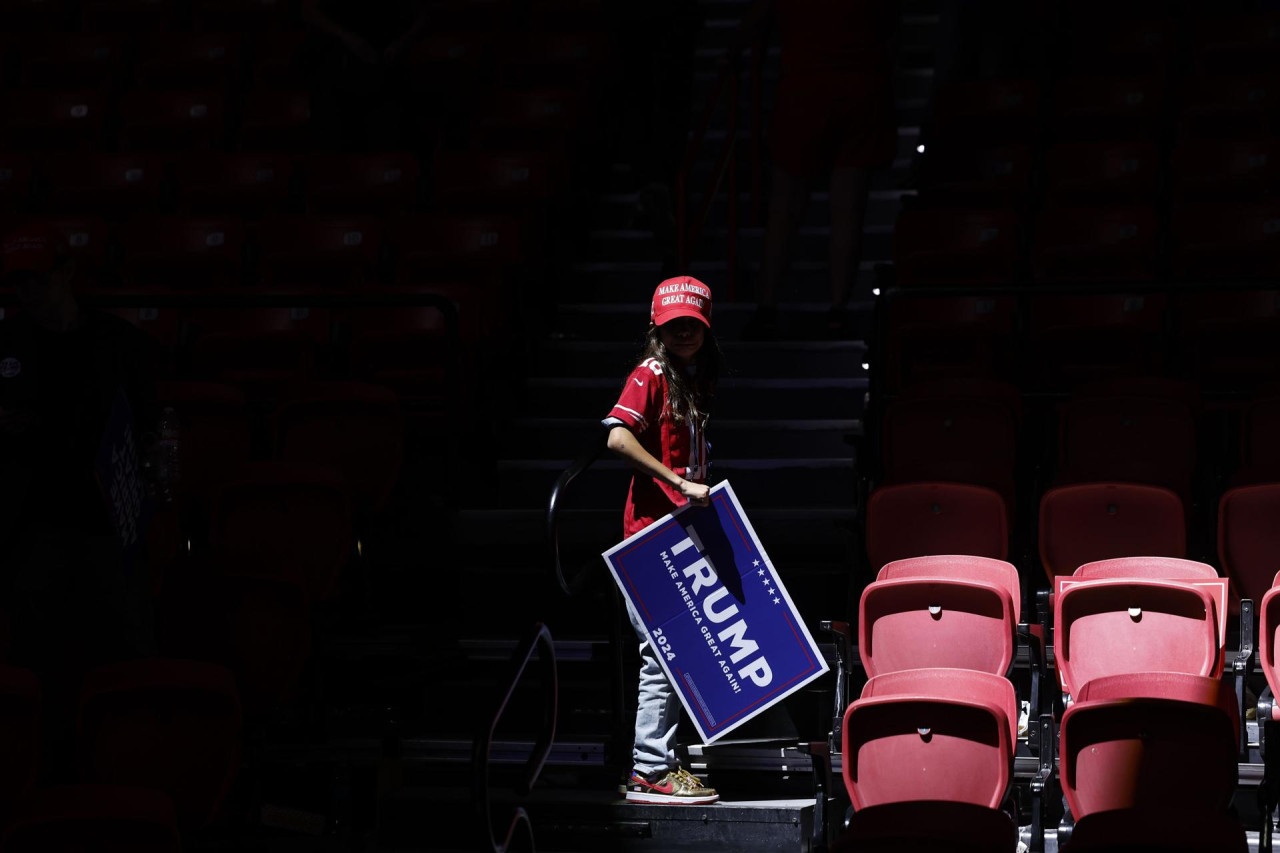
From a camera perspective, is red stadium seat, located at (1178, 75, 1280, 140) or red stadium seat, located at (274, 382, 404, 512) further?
red stadium seat, located at (1178, 75, 1280, 140)

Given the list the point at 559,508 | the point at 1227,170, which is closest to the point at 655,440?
the point at 559,508

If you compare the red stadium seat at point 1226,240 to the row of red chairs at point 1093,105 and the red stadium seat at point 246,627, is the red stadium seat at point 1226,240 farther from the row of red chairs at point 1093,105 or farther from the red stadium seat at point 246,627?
the red stadium seat at point 246,627

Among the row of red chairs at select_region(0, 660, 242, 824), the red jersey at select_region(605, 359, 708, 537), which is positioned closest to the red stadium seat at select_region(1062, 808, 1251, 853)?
the red jersey at select_region(605, 359, 708, 537)

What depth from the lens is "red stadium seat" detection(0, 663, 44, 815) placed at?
12.1ft

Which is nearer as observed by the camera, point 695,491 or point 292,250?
point 695,491

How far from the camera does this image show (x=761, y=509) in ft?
18.1

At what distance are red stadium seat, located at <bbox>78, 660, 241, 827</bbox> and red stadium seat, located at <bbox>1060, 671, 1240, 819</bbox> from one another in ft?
6.40

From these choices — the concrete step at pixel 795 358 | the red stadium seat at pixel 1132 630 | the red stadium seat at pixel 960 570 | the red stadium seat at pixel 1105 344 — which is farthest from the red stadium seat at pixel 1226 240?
the red stadium seat at pixel 1132 630

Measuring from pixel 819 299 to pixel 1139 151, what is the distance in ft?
4.86

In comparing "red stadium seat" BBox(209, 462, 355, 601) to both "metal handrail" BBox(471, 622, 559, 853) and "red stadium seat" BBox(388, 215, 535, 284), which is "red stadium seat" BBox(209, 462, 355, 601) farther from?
"red stadium seat" BBox(388, 215, 535, 284)

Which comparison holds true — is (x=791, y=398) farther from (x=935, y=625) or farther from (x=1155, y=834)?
(x=1155, y=834)

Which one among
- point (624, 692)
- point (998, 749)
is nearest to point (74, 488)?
point (624, 692)

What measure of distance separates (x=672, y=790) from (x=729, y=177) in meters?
3.71

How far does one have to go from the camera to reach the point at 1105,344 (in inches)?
236
